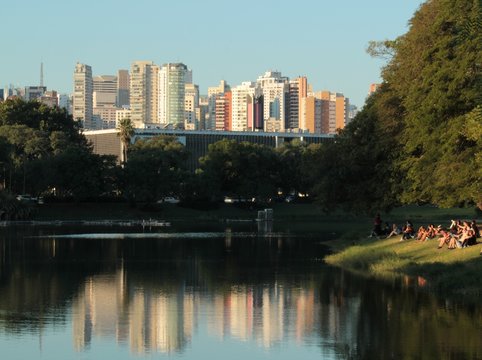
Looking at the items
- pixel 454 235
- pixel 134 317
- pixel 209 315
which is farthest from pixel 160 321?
pixel 454 235

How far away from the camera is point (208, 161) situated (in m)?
164

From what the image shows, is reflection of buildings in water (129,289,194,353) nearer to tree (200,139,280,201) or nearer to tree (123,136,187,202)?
tree (123,136,187,202)

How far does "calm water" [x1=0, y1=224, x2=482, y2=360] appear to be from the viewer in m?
30.6

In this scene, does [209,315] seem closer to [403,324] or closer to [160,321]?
[160,321]

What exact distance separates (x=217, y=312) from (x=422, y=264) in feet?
50.1

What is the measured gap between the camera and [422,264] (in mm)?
50938

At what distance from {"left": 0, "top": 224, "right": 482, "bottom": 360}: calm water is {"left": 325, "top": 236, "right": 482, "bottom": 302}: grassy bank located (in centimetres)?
116

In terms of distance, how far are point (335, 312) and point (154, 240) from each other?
4728 centimetres

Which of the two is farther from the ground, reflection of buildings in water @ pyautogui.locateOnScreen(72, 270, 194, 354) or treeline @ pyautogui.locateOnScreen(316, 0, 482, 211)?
treeline @ pyautogui.locateOnScreen(316, 0, 482, 211)

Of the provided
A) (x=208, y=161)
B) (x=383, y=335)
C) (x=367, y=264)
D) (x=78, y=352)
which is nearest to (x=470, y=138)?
(x=367, y=264)

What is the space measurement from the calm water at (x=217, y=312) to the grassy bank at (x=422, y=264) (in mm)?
1157

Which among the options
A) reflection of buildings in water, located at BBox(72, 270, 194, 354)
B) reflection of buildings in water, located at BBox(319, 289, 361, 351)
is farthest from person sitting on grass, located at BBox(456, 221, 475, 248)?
reflection of buildings in water, located at BBox(72, 270, 194, 354)

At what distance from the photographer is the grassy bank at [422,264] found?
142ft

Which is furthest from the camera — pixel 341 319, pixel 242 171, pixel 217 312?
pixel 242 171
